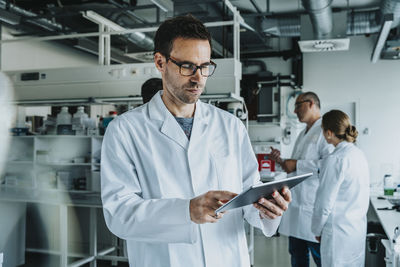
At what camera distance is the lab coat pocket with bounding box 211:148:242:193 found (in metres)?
1.39

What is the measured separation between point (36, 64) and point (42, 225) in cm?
315

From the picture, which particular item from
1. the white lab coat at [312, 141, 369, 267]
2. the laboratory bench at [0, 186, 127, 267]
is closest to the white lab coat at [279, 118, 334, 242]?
the white lab coat at [312, 141, 369, 267]

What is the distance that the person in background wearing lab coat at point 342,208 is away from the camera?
270 centimetres

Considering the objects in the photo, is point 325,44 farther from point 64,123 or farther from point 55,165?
point 55,165

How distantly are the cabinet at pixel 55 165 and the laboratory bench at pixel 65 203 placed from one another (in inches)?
3.8

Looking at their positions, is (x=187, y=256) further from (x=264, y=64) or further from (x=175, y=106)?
(x=264, y=64)

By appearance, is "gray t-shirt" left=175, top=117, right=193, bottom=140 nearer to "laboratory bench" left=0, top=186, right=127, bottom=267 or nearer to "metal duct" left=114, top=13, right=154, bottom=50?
"laboratory bench" left=0, top=186, right=127, bottom=267

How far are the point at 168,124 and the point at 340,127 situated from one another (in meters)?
1.85

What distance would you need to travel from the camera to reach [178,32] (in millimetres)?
1307

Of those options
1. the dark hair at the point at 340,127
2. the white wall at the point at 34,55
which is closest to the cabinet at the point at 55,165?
the white wall at the point at 34,55

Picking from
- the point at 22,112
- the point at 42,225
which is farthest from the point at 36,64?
the point at 42,225

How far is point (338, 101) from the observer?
7.79 meters

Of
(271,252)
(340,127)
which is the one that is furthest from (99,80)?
(271,252)

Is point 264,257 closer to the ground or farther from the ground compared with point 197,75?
closer to the ground
